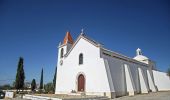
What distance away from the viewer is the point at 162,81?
3312 cm

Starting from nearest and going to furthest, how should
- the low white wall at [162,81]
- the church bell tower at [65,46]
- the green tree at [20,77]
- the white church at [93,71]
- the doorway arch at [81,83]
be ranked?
the white church at [93,71] → the doorway arch at [81,83] → the church bell tower at [65,46] → the green tree at [20,77] → the low white wall at [162,81]

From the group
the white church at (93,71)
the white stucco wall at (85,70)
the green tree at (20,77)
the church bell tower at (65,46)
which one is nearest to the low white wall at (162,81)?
the white church at (93,71)

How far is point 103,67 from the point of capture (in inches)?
770

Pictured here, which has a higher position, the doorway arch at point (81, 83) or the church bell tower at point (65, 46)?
the church bell tower at point (65, 46)

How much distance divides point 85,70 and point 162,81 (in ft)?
67.5

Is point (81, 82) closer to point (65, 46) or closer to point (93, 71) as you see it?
point (93, 71)

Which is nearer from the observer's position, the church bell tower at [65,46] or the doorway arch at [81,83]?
the doorway arch at [81,83]

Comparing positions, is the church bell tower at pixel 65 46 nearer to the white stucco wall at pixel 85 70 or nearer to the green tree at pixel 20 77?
the white stucco wall at pixel 85 70

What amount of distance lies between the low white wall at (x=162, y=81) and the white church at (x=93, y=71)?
30.2 feet

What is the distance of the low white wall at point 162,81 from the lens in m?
32.5

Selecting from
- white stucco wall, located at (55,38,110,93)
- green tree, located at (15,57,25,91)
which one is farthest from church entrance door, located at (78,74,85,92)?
green tree, located at (15,57,25,91)

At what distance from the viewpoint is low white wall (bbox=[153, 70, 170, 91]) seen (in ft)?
107

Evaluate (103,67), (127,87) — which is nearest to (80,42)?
(103,67)

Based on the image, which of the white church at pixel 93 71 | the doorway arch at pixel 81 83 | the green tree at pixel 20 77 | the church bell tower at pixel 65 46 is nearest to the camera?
the white church at pixel 93 71
